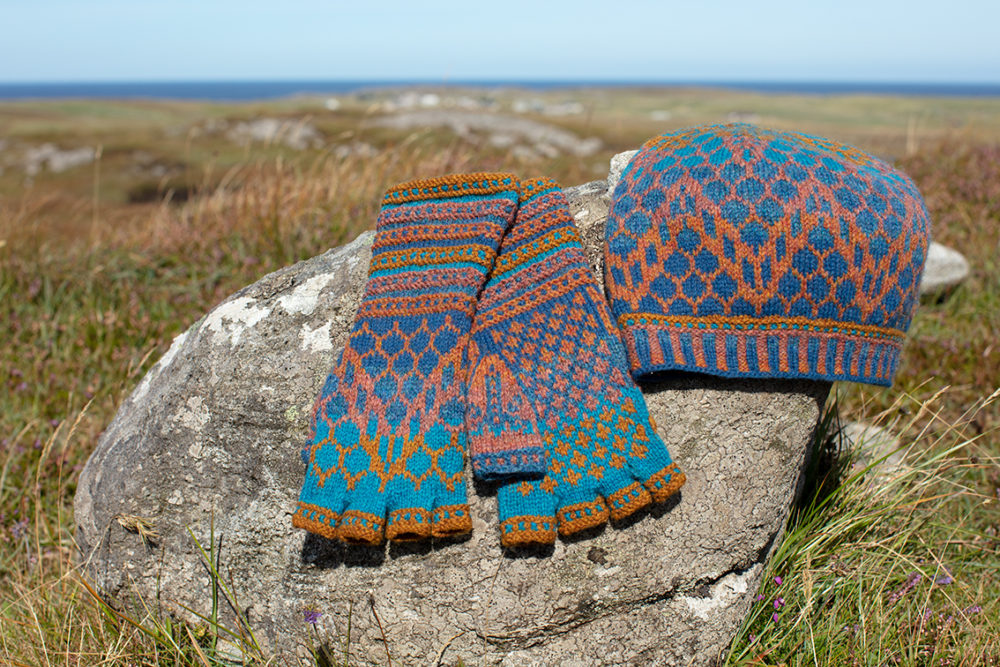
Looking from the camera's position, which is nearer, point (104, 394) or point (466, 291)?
point (466, 291)

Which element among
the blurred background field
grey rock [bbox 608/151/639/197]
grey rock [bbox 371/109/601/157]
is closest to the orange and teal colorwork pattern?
grey rock [bbox 608/151/639/197]

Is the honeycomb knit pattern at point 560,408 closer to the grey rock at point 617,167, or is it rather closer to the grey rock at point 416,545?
the grey rock at point 416,545

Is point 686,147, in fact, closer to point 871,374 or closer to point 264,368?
point 871,374

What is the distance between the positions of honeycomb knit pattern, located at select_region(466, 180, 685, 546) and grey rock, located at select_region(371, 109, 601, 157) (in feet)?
36.7

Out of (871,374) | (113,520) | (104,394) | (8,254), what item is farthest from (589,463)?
(8,254)

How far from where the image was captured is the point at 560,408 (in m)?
1.89

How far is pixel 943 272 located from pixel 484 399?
4381 millimetres

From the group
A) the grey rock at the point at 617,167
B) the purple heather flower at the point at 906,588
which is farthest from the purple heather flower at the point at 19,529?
the purple heather flower at the point at 906,588

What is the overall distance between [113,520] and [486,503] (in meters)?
1.32

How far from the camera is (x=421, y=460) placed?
188cm

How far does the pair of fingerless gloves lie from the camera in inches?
73.5

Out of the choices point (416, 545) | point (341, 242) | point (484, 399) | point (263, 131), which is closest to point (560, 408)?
point (484, 399)

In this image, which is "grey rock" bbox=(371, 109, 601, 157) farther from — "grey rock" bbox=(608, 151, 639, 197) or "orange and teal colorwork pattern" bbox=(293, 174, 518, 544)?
"orange and teal colorwork pattern" bbox=(293, 174, 518, 544)

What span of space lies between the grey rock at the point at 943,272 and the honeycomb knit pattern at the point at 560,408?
3.91 m
